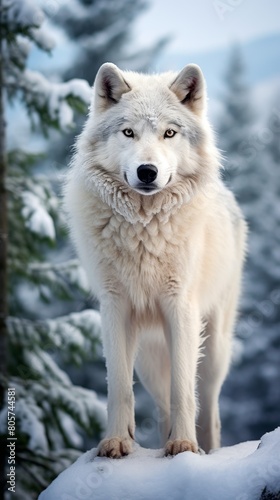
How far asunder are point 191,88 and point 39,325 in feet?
14.3

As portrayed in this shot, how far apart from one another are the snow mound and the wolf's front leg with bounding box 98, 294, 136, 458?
10 cm

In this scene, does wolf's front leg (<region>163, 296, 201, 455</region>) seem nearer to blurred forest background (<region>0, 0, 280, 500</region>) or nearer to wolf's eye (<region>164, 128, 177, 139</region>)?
wolf's eye (<region>164, 128, 177, 139</region>)

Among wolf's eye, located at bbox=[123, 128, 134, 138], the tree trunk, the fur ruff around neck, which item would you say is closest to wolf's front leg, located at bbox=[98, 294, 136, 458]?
the fur ruff around neck

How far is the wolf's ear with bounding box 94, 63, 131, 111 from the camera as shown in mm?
4164

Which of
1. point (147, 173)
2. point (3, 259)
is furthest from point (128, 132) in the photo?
point (3, 259)

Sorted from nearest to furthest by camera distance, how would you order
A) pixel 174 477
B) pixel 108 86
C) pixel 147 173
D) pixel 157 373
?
pixel 174 477 → pixel 147 173 → pixel 108 86 → pixel 157 373

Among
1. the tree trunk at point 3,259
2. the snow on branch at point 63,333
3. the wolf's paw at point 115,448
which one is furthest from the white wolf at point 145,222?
the snow on branch at point 63,333

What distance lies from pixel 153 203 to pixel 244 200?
14.2 metres

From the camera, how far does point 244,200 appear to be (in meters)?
18.0

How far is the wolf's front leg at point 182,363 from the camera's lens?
3929 millimetres

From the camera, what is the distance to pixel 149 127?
396 centimetres

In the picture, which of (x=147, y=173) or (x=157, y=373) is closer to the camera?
(x=147, y=173)

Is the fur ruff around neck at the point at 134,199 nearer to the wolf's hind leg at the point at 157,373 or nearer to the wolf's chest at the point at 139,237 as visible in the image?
the wolf's chest at the point at 139,237

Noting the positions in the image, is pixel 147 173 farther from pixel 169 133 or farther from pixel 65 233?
pixel 65 233
